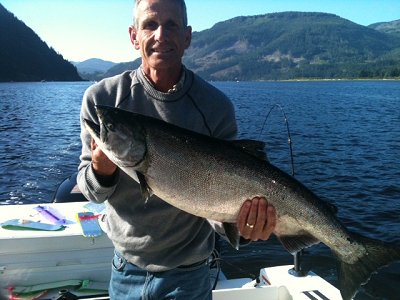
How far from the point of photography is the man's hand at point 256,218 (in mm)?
3432

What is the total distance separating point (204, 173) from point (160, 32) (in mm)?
1241

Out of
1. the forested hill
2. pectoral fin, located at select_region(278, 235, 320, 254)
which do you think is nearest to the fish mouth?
pectoral fin, located at select_region(278, 235, 320, 254)

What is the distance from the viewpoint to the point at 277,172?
350cm

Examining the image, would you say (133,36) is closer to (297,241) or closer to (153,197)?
(153,197)

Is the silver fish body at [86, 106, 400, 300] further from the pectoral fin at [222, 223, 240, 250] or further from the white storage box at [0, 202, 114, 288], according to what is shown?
the white storage box at [0, 202, 114, 288]

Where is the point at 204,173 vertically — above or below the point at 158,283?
above


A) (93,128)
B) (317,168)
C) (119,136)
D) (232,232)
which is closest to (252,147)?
(232,232)

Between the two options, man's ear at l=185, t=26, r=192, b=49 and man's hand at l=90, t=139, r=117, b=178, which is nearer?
man's hand at l=90, t=139, r=117, b=178

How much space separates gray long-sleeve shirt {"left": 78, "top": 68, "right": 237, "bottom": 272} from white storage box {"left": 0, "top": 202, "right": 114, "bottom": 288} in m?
2.92

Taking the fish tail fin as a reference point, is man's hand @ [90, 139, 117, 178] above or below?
above

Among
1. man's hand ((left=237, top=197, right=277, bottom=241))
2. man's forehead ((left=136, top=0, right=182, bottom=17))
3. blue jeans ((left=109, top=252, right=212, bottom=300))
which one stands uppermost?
man's forehead ((left=136, top=0, right=182, bottom=17))

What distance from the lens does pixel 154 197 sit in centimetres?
Result: 359

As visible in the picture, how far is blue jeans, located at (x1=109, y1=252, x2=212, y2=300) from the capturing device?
3561mm

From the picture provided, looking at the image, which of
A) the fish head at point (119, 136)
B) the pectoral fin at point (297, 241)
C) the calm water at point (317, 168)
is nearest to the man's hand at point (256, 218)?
the pectoral fin at point (297, 241)
